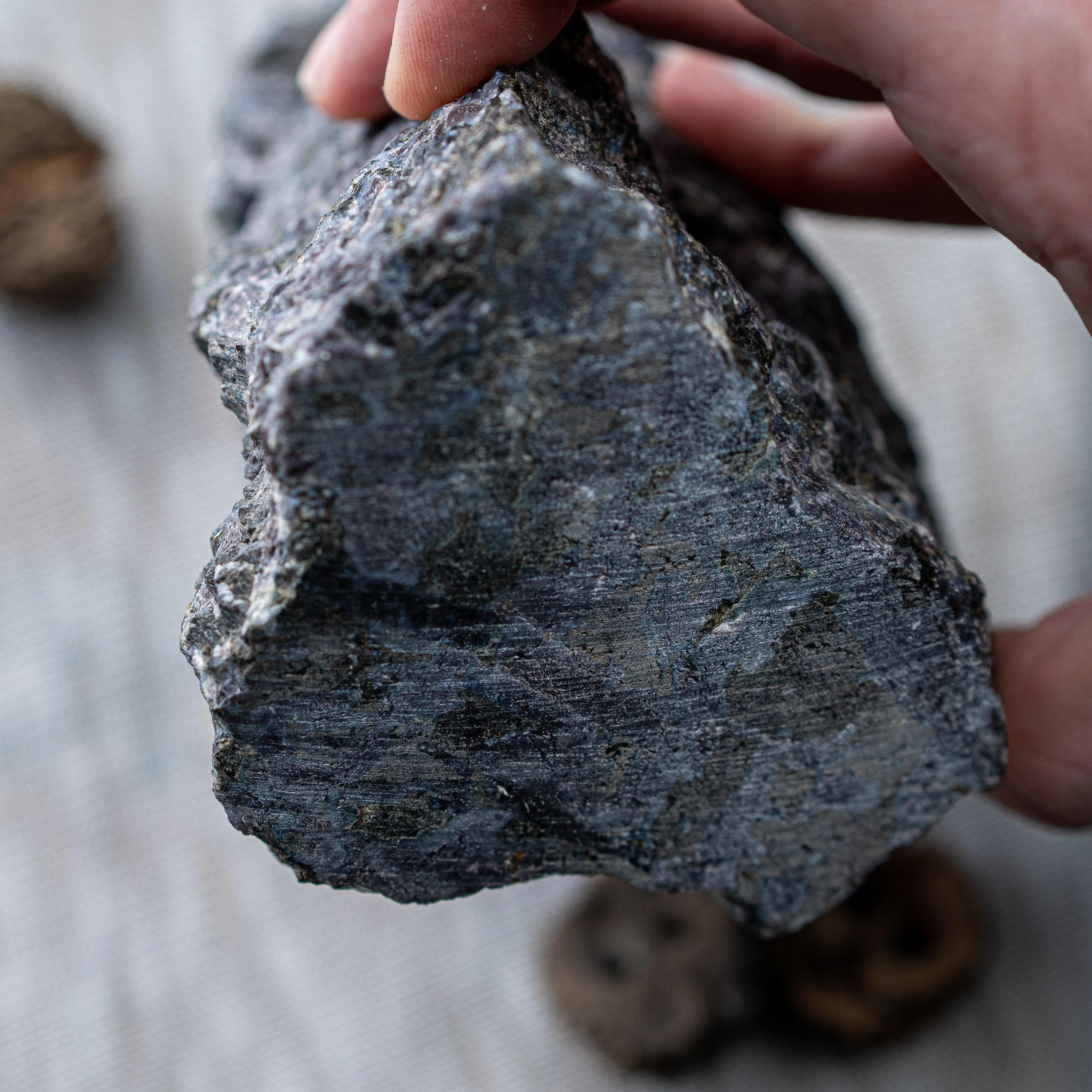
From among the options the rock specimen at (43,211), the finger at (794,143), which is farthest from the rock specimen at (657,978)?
the rock specimen at (43,211)

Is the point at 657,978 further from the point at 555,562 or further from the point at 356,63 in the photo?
the point at 356,63

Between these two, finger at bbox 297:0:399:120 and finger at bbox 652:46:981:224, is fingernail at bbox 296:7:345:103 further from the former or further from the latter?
finger at bbox 652:46:981:224

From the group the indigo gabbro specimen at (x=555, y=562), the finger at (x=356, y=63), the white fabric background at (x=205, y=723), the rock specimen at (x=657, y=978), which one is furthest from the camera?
the white fabric background at (x=205, y=723)

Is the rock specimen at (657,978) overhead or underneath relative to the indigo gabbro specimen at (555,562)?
underneath

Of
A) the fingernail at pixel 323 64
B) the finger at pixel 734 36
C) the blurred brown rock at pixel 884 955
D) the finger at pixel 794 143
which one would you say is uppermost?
the fingernail at pixel 323 64

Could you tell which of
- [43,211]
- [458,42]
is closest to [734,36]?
[458,42]

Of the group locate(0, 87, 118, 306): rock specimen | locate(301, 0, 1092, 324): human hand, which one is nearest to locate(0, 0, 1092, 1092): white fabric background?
locate(0, 87, 118, 306): rock specimen

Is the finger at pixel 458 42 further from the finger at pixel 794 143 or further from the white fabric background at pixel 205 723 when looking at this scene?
the white fabric background at pixel 205 723
